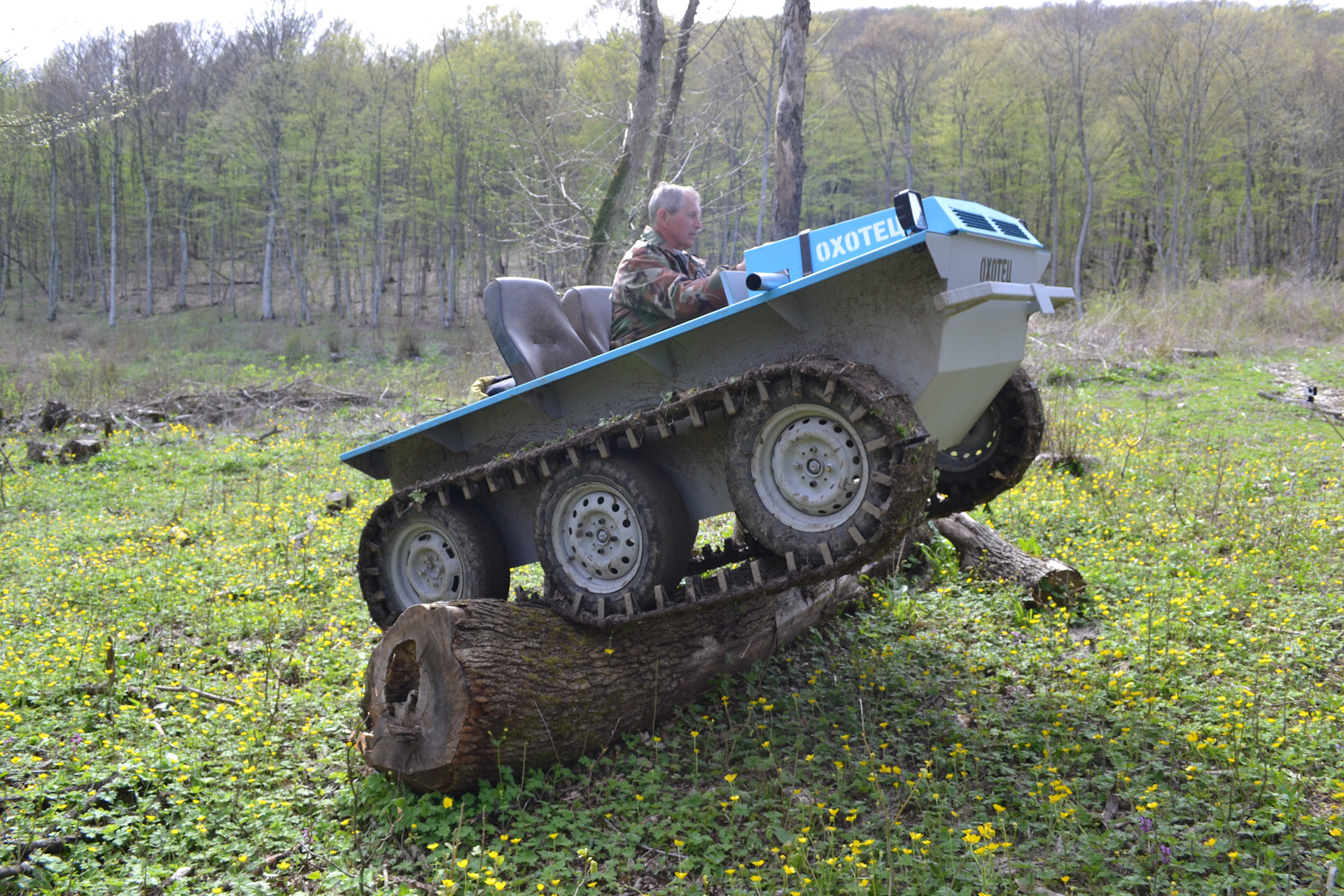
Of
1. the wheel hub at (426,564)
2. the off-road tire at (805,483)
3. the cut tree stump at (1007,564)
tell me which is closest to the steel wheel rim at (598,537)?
the off-road tire at (805,483)

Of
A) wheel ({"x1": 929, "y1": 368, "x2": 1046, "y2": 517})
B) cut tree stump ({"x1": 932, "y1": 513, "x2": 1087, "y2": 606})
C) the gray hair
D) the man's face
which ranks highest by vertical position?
the gray hair

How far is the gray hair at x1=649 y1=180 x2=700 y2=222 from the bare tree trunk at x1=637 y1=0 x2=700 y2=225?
8769mm

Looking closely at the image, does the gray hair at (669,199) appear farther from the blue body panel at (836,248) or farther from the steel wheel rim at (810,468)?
the steel wheel rim at (810,468)

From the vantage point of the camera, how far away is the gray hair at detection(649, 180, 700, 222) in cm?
488

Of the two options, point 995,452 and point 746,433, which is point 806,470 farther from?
point 995,452

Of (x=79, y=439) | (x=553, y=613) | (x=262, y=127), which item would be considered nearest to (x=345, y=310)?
(x=262, y=127)

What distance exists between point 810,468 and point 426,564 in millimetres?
2619

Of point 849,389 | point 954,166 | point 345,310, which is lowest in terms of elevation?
point 849,389

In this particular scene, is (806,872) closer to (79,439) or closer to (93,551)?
(93,551)

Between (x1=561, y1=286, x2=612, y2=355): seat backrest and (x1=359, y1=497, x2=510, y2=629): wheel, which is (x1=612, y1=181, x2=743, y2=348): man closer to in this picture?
(x1=561, y1=286, x2=612, y2=355): seat backrest

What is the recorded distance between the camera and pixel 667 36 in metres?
12.9

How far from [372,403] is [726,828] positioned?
14735 mm

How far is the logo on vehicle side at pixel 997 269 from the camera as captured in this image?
12.5ft

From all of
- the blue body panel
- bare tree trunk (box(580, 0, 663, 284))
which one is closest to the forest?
bare tree trunk (box(580, 0, 663, 284))
